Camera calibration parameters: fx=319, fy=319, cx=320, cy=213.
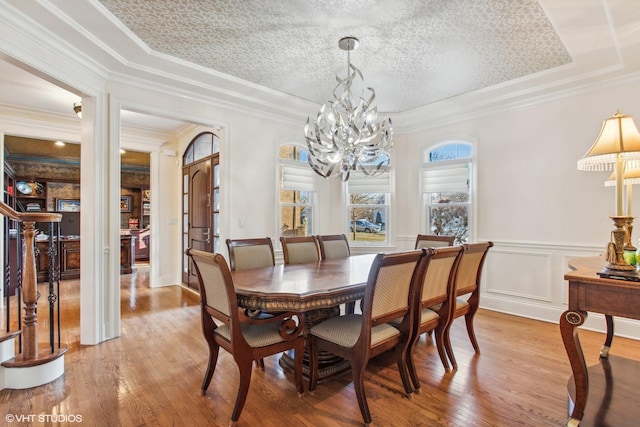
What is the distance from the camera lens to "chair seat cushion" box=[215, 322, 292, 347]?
196 centimetres

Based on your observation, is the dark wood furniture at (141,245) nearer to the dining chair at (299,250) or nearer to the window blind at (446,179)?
the dining chair at (299,250)

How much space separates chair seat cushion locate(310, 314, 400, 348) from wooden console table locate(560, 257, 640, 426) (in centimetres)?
→ 93

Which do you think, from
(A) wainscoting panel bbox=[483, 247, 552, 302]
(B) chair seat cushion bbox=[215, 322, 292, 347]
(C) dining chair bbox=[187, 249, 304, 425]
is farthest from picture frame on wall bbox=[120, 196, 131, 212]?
(A) wainscoting panel bbox=[483, 247, 552, 302]

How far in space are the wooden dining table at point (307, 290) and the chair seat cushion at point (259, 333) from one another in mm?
198

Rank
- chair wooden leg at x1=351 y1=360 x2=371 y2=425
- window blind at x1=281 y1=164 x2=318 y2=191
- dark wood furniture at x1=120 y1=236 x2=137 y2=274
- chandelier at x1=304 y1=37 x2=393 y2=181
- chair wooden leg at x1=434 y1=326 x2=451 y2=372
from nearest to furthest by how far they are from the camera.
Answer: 1. chair wooden leg at x1=351 y1=360 x2=371 y2=425
2. chair wooden leg at x1=434 y1=326 x2=451 y2=372
3. chandelier at x1=304 y1=37 x2=393 y2=181
4. window blind at x1=281 y1=164 x2=318 y2=191
5. dark wood furniture at x1=120 y1=236 x2=137 y2=274

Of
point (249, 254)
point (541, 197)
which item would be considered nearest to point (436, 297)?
point (249, 254)

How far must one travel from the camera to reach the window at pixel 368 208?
5.15 metres

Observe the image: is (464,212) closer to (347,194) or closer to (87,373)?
(347,194)

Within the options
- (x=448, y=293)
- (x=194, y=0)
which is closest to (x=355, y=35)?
(x=194, y=0)

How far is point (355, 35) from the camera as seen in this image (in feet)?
8.75

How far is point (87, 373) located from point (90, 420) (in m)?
0.70

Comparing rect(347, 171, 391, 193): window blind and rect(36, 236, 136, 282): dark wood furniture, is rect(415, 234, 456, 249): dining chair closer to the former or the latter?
rect(347, 171, 391, 193): window blind

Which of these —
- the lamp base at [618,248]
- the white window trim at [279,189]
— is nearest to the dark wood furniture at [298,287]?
the lamp base at [618,248]

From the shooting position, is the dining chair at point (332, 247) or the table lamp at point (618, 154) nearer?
the table lamp at point (618, 154)
